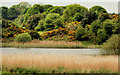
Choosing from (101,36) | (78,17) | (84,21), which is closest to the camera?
(101,36)

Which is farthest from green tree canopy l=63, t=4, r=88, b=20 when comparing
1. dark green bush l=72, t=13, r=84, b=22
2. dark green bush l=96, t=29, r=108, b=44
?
dark green bush l=96, t=29, r=108, b=44

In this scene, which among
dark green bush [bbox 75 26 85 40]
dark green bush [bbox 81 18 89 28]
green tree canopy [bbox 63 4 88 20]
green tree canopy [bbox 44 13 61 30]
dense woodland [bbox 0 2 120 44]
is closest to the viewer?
dense woodland [bbox 0 2 120 44]

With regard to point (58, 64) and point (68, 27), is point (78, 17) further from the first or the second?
point (58, 64)

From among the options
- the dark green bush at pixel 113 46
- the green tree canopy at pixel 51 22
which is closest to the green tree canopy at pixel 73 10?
the green tree canopy at pixel 51 22

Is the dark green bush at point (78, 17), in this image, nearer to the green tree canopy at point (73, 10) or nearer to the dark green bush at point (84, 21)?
the dark green bush at point (84, 21)

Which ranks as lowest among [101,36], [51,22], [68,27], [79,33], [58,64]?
[58,64]

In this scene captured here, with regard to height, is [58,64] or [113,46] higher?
[113,46]

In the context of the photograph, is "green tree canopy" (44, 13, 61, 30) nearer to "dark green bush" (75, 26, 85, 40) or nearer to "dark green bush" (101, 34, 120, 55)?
"dark green bush" (75, 26, 85, 40)

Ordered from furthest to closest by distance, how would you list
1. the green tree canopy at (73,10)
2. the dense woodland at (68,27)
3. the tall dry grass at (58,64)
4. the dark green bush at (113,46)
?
1. the green tree canopy at (73,10)
2. the dense woodland at (68,27)
3. the dark green bush at (113,46)
4. the tall dry grass at (58,64)

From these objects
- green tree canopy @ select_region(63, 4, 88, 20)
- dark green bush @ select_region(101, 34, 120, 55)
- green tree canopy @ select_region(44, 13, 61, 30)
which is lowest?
dark green bush @ select_region(101, 34, 120, 55)

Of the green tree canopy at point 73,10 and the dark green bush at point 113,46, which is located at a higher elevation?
the green tree canopy at point 73,10

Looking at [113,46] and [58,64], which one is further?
[113,46]

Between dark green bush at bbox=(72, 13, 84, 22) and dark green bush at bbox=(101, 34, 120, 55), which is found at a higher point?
dark green bush at bbox=(72, 13, 84, 22)

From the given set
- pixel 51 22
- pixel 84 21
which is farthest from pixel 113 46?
pixel 51 22
